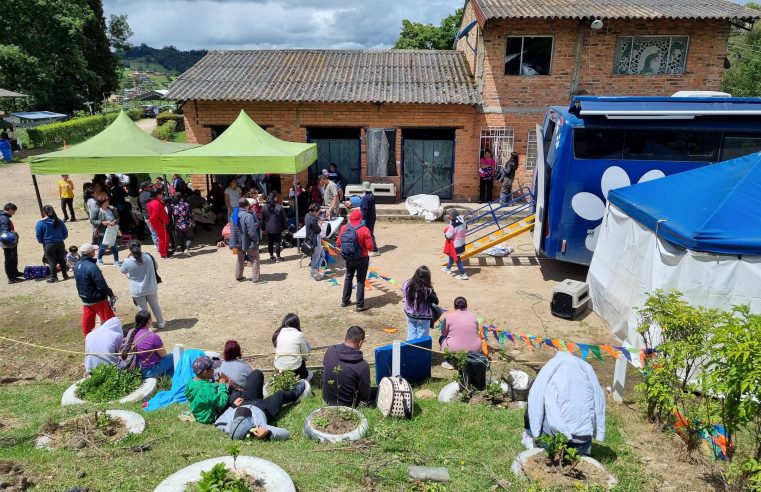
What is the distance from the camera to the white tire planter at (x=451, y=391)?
6207mm

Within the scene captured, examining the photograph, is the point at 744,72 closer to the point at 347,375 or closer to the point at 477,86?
the point at 477,86

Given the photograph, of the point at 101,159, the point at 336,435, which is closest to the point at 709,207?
the point at 336,435

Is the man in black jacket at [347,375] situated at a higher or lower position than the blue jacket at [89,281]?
lower

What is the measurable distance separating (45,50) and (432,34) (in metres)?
25.7

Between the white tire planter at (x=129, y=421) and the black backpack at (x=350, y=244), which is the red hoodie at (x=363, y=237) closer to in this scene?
the black backpack at (x=350, y=244)

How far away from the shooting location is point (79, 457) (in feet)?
14.9

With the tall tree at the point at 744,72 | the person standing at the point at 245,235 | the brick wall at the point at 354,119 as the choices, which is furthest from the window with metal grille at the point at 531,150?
the tall tree at the point at 744,72

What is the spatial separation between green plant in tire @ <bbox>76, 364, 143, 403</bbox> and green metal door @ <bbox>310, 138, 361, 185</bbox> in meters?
11.3

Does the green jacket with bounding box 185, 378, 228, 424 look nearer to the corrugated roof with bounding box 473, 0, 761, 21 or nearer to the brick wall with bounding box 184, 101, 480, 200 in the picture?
the brick wall with bounding box 184, 101, 480, 200

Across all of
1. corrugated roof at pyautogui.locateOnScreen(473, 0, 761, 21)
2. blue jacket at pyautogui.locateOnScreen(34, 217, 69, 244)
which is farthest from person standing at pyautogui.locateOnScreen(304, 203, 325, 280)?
corrugated roof at pyautogui.locateOnScreen(473, 0, 761, 21)

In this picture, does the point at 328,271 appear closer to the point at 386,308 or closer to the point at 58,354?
the point at 386,308

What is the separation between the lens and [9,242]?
1003 cm

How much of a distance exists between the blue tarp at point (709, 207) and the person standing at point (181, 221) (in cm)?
934

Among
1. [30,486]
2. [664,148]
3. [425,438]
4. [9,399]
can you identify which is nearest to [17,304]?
[9,399]
